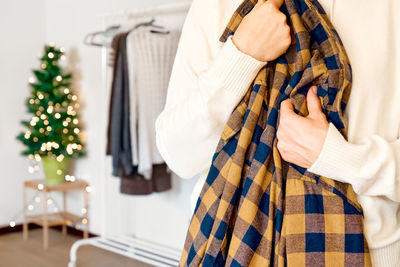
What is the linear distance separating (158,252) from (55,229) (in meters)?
1.67

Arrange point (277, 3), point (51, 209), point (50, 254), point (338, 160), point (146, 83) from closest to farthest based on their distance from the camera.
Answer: point (338, 160)
point (277, 3)
point (146, 83)
point (50, 254)
point (51, 209)

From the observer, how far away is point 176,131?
856mm

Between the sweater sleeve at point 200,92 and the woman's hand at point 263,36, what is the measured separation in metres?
0.01

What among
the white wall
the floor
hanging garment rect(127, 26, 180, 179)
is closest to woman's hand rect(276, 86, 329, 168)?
hanging garment rect(127, 26, 180, 179)

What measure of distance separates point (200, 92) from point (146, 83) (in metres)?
1.82

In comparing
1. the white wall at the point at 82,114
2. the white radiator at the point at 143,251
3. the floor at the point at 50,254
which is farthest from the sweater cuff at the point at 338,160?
the floor at the point at 50,254

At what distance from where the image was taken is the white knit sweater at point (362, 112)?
75 centimetres

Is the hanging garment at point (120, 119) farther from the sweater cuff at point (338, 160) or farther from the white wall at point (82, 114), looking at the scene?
the sweater cuff at point (338, 160)

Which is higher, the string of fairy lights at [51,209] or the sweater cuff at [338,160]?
the sweater cuff at [338,160]

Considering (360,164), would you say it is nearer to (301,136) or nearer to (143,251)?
(301,136)

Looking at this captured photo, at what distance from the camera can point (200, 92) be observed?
830 millimetres

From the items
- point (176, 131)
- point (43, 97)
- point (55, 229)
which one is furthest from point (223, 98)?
point (55, 229)

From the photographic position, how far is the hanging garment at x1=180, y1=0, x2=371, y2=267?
75 centimetres

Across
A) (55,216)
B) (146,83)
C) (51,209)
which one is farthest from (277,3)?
(51,209)
